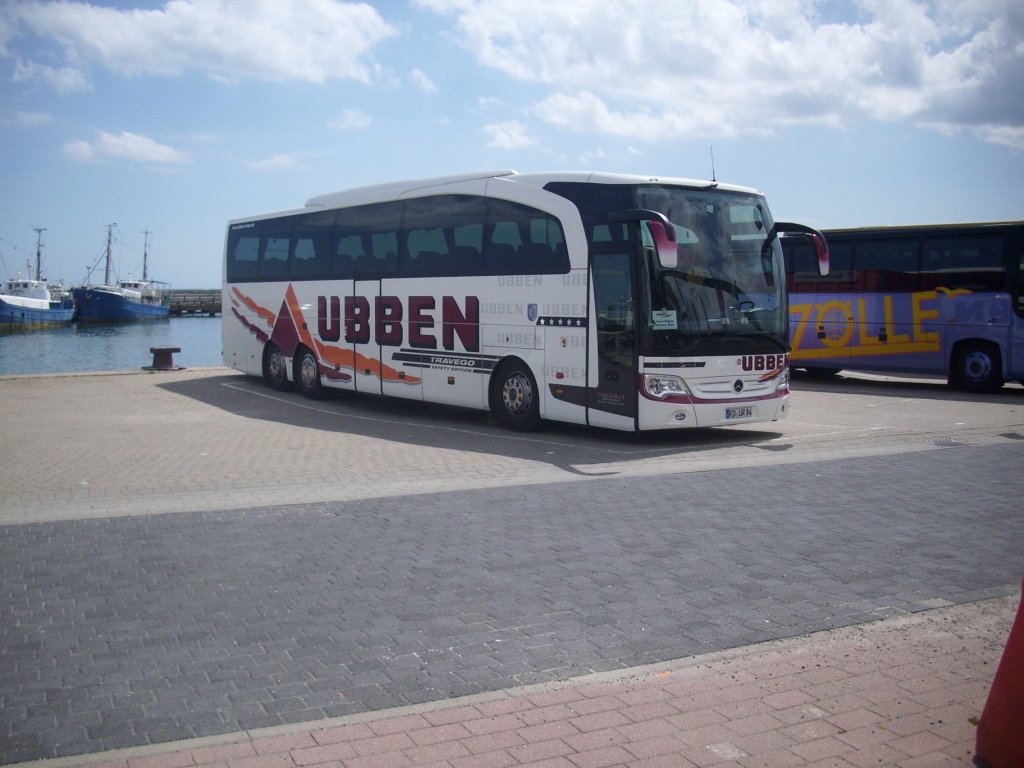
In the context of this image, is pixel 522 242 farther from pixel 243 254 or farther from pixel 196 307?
pixel 196 307

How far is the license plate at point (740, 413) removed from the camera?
13581 millimetres

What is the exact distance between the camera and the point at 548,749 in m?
4.18

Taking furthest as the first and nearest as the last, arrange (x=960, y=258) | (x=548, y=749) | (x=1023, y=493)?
(x=960, y=258) < (x=1023, y=493) < (x=548, y=749)

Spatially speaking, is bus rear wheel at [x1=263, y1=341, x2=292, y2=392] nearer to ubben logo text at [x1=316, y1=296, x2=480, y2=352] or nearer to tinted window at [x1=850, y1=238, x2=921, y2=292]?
ubben logo text at [x1=316, y1=296, x2=480, y2=352]

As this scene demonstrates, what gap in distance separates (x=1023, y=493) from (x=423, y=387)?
974 cm

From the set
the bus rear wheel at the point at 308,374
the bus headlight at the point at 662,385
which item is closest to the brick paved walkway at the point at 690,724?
the bus headlight at the point at 662,385

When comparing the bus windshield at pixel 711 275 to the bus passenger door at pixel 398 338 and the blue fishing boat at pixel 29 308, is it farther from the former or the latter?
the blue fishing boat at pixel 29 308

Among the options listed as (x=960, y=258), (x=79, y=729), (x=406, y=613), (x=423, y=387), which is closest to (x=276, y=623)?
(x=406, y=613)

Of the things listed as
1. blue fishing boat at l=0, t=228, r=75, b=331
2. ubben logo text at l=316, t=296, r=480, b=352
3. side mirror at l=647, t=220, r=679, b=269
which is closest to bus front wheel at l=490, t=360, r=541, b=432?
ubben logo text at l=316, t=296, r=480, b=352

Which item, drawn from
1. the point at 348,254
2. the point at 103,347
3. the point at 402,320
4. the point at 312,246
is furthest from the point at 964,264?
the point at 103,347

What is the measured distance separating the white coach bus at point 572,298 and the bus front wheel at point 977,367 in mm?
8290

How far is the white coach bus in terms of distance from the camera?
13.1 meters

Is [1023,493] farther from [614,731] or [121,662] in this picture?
[121,662]

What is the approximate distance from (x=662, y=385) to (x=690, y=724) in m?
8.87
